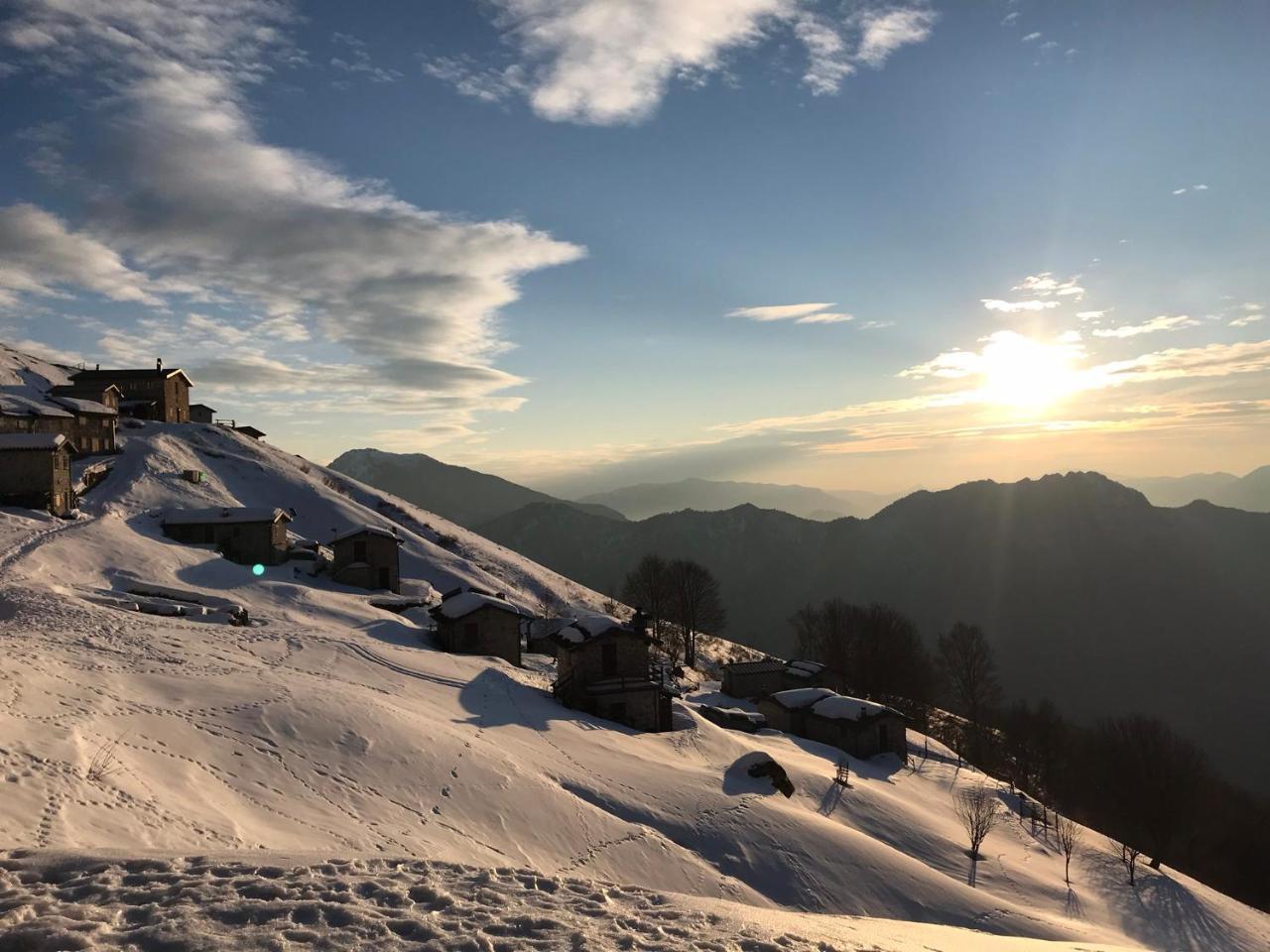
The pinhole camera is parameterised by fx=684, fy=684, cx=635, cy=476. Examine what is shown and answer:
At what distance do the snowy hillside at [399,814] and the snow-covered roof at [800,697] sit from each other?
22.0ft

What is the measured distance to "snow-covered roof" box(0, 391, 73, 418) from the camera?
65.0 meters

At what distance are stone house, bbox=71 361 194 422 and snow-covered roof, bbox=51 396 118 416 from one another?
12.4 meters

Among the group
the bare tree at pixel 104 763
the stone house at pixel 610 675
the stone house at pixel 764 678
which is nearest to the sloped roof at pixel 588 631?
the stone house at pixel 610 675

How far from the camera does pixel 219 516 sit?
5684 cm

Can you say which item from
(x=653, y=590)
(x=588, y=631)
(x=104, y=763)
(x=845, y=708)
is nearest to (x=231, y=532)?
(x=588, y=631)

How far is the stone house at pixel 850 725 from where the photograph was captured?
1857 inches

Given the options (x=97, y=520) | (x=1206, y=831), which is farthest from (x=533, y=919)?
(x=1206, y=831)

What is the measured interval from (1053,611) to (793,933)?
204 m

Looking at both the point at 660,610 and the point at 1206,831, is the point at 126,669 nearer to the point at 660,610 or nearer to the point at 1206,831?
the point at 660,610

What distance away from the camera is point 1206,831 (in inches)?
2266

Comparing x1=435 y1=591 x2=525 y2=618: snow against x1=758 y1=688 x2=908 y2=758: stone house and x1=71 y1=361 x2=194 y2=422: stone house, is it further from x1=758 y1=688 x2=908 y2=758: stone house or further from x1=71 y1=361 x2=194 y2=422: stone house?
x1=71 y1=361 x2=194 y2=422: stone house

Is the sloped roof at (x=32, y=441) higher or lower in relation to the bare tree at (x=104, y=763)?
higher

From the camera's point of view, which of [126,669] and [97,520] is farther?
[97,520]

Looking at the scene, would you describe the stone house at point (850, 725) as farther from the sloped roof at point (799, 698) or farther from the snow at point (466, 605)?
the snow at point (466, 605)
